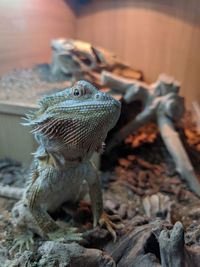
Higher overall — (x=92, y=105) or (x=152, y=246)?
(x=92, y=105)

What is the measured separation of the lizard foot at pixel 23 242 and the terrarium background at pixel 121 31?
1368 millimetres

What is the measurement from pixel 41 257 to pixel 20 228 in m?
0.52

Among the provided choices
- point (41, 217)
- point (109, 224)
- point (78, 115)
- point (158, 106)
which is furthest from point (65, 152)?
point (158, 106)

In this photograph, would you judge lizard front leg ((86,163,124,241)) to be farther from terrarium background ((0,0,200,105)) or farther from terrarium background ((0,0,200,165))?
terrarium background ((0,0,200,105))

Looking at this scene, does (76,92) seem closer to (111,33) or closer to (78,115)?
(78,115)

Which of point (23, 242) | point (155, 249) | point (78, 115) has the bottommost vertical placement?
point (23, 242)

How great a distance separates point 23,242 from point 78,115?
2.30ft

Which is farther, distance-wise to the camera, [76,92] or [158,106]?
[158,106]

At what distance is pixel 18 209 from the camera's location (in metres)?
1.80

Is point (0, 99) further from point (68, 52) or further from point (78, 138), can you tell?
point (78, 138)

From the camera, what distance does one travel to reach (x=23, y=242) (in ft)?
A: 5.60

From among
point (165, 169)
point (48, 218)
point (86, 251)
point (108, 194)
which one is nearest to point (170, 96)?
point (165, 169)

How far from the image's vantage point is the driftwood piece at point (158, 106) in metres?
2.54

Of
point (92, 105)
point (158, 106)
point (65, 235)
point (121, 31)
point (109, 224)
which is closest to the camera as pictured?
point (92, 105)
